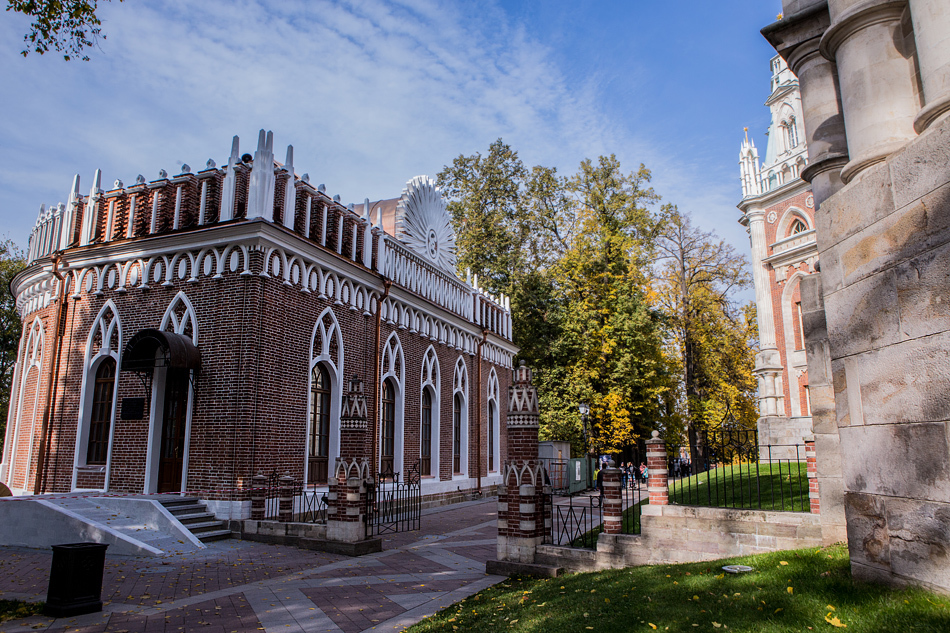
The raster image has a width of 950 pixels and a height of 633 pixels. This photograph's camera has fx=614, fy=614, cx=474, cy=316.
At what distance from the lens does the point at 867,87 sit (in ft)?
14.6

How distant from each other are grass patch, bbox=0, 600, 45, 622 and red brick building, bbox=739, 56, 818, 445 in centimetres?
2549

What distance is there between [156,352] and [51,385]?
397cm

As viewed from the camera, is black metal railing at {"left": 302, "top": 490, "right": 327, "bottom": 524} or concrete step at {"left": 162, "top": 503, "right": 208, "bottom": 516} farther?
black metal railing at {"left": 302, "top": 490, "right": 327, "bottom": 524}

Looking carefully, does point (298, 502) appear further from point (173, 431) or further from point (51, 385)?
point (51, 385)

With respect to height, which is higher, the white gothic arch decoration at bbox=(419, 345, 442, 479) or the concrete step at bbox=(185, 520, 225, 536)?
the white gothic arch decoration at bbox=(419, 345, 442, 479)

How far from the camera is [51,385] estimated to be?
15.5m

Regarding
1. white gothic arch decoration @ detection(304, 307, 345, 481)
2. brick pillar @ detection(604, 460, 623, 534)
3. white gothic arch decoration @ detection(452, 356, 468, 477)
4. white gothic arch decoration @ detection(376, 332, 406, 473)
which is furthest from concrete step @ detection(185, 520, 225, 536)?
white gothic arch decoration @ detection(452, 356, 468, 477)

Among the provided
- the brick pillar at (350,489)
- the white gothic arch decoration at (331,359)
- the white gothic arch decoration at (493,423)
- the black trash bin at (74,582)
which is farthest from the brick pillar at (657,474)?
the white gothic arch decoration at (493,423)

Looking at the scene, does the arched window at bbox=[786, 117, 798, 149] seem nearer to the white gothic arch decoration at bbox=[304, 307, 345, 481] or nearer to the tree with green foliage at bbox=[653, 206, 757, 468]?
the tree with green foliage at bbox=[653, 206, 757, 468]

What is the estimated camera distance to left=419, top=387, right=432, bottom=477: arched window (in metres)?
20.4

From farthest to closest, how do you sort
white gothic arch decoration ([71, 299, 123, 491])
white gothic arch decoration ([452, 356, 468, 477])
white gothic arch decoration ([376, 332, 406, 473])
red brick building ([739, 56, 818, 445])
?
red brick building ([739, 56, 818, 445]) → white gothic arch decoration ([452, 356, 468, 477]) → white gothic arch decoration ([376, 332, 406, 473]) → white gothic arch decoration ([71, 299, 123, 491])

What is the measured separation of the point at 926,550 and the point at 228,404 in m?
12.3

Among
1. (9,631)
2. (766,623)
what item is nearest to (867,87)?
(766,623)

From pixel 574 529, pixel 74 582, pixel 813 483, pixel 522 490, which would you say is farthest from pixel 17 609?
pixel 813 483
